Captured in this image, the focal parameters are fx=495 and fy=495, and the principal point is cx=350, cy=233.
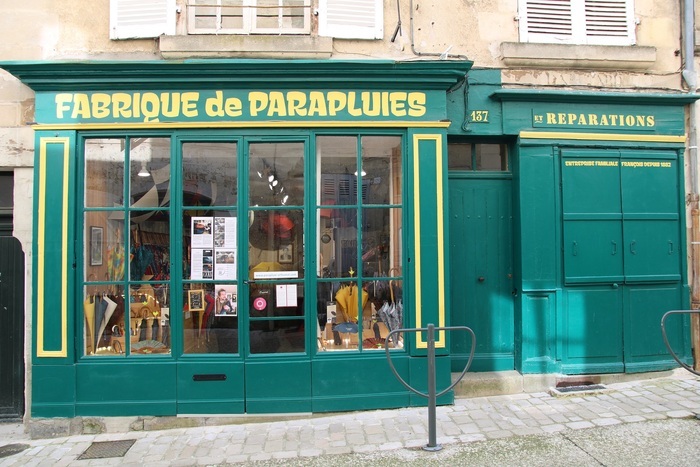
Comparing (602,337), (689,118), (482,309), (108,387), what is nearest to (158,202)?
(108,387)

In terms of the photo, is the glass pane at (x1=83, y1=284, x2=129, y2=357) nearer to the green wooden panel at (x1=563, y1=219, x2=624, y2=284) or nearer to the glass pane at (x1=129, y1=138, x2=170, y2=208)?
the glass pane at (x1=129, y1=138, x2=170, y2=208)

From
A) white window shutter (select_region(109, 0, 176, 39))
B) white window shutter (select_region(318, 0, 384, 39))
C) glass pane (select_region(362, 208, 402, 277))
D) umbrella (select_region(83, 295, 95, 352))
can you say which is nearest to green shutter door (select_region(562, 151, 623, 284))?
glass pane (select_region(362, 208, 402, 277))

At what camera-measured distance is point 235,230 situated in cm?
526

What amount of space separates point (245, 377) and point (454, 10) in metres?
4.71

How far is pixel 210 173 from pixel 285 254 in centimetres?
118

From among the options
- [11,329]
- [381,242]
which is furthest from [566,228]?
[11,329]


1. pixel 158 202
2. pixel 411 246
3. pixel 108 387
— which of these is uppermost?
pixel 158 202

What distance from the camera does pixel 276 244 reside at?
17.4ft

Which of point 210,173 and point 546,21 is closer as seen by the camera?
point 210,173

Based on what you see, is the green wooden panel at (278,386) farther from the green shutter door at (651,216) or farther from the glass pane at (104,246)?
the green shutter door at (651,216)

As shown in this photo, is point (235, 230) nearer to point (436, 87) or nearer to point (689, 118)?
point (436, 87)

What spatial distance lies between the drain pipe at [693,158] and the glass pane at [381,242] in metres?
3.63

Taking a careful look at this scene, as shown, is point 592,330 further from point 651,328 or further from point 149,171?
point 149,171

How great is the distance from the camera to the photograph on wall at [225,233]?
A: 5262 mm
